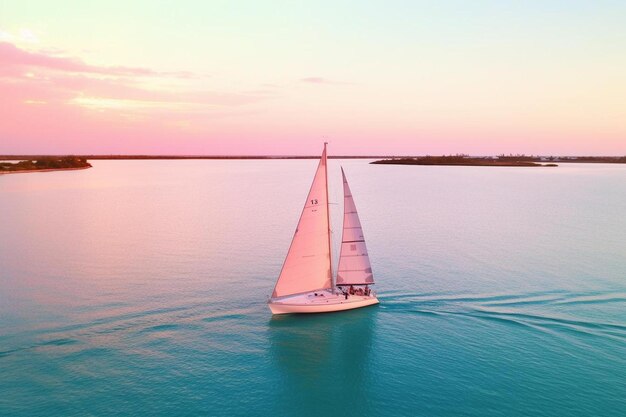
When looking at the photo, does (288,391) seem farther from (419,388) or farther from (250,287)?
(250,287)

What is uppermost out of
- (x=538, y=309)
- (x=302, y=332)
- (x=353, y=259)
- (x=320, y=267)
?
(x=353, y=259)

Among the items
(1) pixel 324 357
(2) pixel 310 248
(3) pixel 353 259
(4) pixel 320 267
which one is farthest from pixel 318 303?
(1) pixel 324 357

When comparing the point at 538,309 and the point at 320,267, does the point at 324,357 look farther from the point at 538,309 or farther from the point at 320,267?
the point at 538,309

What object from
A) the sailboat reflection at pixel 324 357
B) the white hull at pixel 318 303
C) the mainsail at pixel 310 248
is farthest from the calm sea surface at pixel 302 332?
the mainsail at pixel 310 248

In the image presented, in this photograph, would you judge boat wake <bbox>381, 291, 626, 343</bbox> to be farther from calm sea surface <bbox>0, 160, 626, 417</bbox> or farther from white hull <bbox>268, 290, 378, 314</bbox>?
white hull <bbox>268, 290, 378, 314</bbox>

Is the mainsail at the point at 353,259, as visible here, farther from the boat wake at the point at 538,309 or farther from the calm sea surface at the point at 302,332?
the boat wake at the point at 538,309

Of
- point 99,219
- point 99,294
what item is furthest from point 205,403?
point 99,219
